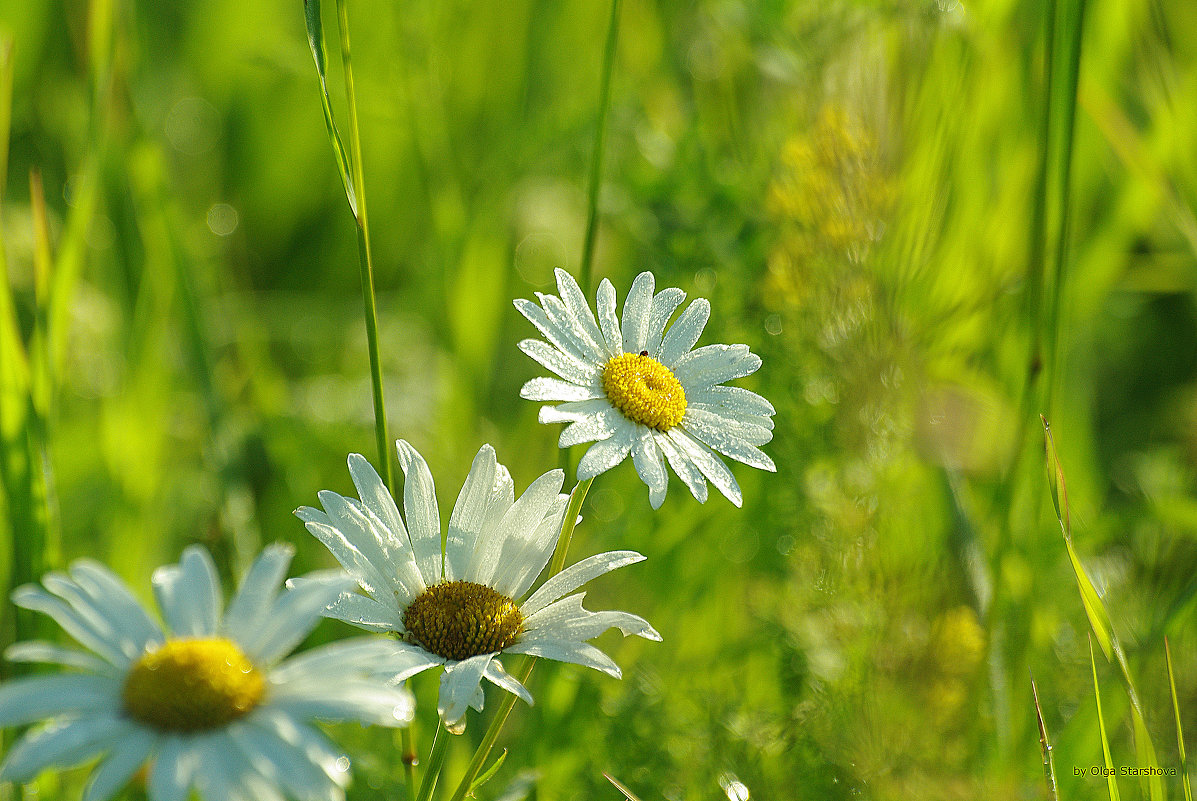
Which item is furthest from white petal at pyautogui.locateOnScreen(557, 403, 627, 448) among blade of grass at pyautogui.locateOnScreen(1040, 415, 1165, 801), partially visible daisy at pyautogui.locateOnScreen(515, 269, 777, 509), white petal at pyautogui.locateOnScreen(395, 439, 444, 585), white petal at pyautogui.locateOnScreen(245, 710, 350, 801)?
blade of grass at pyautogui.locateOnScreen(1040, 415, 1165, 801)

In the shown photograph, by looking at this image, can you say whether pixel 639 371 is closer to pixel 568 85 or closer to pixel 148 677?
pixel 148 677

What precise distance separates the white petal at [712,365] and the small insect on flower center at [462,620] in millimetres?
219

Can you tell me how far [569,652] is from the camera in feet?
1.87

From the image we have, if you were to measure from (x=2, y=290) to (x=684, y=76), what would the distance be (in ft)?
3.64

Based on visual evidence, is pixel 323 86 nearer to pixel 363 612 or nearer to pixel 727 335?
pixel 363 612

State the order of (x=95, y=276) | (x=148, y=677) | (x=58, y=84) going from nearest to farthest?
(x=148, y=677)
(x=95, y=276)
(x=58, y=84)

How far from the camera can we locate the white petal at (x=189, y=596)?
0.50 m

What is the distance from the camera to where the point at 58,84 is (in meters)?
1.88

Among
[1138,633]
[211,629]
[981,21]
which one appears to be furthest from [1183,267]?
[211,629]

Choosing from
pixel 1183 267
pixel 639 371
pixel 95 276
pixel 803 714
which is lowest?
pixel 803 714

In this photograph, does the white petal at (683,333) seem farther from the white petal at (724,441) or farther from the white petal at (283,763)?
the white petal at (283,763)

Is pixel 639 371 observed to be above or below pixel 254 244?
above

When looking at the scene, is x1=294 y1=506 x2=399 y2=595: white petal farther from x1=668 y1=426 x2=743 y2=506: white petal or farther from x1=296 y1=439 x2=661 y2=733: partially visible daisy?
x1=668 y1=426 x2=743 y2=506: white petal

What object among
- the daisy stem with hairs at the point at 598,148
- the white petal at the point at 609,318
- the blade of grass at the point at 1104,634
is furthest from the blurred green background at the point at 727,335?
the white petal at the point at 609,318
